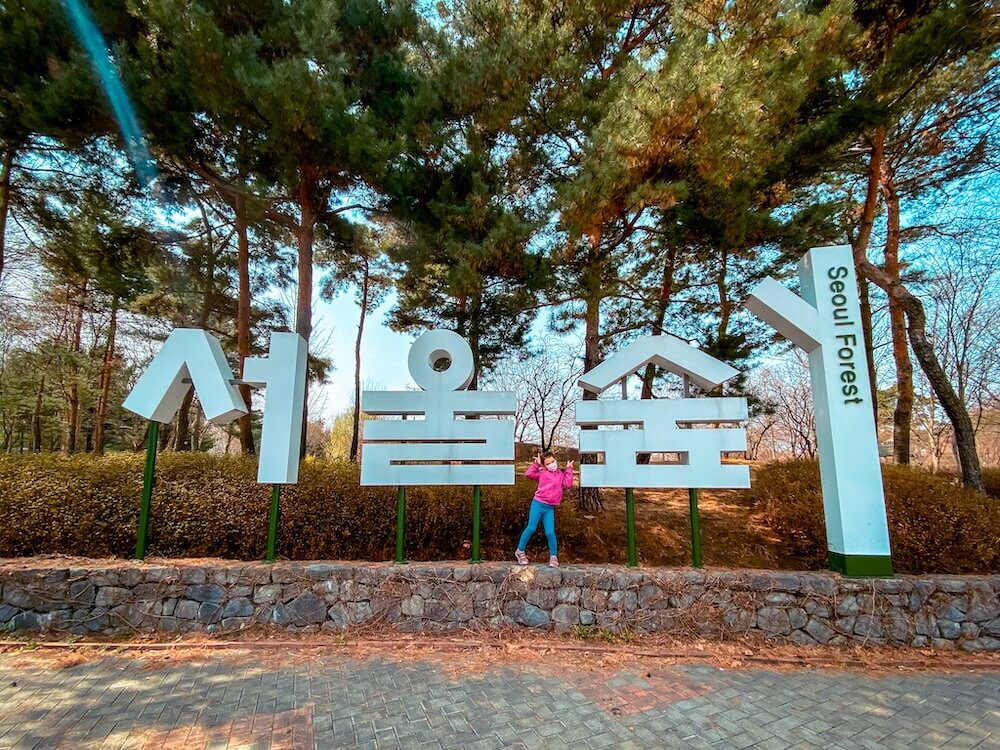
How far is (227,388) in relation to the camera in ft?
14.9

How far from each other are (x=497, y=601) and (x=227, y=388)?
3507mm

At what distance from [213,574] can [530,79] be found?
6892mm

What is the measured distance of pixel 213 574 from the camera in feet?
13.5

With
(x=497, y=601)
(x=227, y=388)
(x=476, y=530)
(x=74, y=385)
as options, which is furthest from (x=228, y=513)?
(x=74, y=385)

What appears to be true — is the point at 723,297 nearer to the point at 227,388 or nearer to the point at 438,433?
the point at 438,433

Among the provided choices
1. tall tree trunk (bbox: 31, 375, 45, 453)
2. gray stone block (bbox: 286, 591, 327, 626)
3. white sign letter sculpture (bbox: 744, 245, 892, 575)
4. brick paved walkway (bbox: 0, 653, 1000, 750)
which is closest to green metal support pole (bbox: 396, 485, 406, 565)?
gray stone block (bbox: 286, 591, 327, 626)

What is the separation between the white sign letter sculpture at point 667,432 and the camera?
454cm

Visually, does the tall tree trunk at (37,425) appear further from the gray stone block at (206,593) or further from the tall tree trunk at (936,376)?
the tall tree trunk at (936,376)

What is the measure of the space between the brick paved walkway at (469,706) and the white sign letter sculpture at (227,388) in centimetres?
180

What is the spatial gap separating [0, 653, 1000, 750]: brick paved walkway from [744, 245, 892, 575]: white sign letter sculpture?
112cm

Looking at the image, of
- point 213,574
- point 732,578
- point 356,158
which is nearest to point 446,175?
point 356,158

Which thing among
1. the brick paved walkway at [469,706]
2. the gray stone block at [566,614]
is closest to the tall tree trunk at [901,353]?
the brick paved walkway at [469,706]

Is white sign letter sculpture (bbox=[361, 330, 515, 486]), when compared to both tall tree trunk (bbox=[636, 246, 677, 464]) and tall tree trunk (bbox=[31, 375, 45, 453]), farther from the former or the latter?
tall tree trunk (bbox=[31, 375, 45, 453])

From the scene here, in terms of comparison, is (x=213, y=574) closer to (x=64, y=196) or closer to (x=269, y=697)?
(x=269, y=697)
